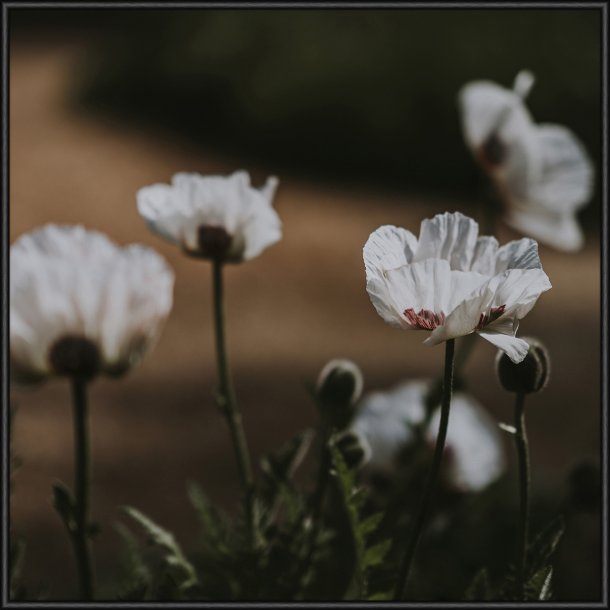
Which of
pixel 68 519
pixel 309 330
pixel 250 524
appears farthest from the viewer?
pixel 309 330

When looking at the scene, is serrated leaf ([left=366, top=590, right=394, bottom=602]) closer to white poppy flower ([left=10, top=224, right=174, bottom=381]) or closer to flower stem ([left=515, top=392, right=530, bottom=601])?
flower stem ([left=515, top=392, right=530, bottom=601])

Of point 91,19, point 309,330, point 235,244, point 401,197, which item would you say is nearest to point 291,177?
point 401,197

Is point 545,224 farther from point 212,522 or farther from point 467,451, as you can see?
point 212,522

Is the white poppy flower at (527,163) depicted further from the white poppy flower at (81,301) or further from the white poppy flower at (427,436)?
the white poppy flower at (81,301)

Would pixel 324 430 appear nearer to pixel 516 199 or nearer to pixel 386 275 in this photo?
pixel 386 275

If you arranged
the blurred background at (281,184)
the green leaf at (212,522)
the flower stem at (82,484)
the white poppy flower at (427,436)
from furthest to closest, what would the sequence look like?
the blurred background at (281,184), the white poppy flower at (427,436), the green leaf at (212,522), the flower stem at (82,484)

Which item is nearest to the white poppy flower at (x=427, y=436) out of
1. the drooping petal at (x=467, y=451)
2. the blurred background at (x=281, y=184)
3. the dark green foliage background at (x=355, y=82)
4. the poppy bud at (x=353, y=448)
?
the drooping petal at (x=467, y=451)

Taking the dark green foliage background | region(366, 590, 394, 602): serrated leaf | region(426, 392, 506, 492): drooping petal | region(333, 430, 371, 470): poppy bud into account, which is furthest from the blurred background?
region(366, 590, 394, 602): serrated leaf

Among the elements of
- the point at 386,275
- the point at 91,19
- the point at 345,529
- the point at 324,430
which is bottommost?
the point at 345,529
